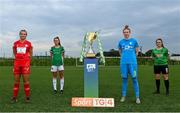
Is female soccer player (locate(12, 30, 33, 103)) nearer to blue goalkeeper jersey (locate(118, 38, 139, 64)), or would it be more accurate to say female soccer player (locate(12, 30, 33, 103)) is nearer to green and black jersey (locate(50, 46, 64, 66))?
green and black jersey (locate(50, 46, 64, 66))

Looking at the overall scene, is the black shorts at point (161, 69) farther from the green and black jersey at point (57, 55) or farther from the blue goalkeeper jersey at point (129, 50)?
the green and black jersey at point (57, 55)

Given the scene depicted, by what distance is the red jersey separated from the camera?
1048cm

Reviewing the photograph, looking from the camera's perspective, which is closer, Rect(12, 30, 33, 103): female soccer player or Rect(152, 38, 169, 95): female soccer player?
Rect(12, 30, 33, 103): female soccer player

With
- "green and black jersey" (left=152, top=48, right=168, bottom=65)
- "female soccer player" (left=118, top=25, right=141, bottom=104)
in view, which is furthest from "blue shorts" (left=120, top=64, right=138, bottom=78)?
"green and black jersey" (left=152, top=48, right=168, bottom=65)

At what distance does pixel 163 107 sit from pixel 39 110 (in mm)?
3033

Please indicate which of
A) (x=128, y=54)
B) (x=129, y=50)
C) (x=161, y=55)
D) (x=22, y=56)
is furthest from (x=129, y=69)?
(x=22, y=56)

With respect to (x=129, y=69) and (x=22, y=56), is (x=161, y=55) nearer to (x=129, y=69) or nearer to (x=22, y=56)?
(x=129, y=69)

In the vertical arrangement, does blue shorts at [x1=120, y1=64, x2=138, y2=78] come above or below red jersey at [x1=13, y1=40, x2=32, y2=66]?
below

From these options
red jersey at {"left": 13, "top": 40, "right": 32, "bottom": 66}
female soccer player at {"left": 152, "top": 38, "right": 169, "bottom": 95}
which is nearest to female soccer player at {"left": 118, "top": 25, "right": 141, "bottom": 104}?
female soccer player at {"left": 152, "top": 38, "right": 169, "bottom": 95}

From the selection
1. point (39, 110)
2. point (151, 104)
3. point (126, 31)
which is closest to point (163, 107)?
point (151, 104)

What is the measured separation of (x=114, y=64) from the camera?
175 ft

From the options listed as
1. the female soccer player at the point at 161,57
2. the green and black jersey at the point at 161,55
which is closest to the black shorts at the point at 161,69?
the female soccer player at the point at 161,57

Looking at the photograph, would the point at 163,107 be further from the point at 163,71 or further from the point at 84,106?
the point at 163,71

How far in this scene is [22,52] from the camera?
34.4ft
